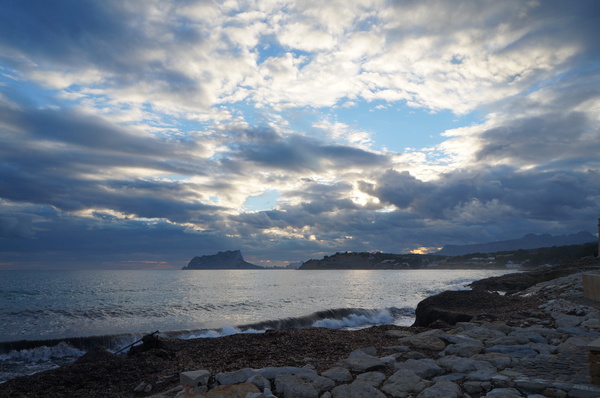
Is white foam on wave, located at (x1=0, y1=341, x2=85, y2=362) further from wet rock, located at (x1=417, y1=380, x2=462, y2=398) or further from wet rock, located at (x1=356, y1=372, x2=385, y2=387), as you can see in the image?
wet rock, located at (x1=417, y1=380, x2=462, y2=398)

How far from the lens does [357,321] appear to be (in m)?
21.0

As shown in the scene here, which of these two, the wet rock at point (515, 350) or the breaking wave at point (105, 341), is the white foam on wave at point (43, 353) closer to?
the breaking wave at point (105, 341)

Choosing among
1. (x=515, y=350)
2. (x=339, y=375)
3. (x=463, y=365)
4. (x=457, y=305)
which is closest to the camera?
(x=339, y=375)

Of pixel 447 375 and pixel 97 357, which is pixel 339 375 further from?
pixel 97 357

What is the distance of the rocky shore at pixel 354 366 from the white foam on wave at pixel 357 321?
283 inches

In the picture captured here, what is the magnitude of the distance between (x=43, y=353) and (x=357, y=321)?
14.6m

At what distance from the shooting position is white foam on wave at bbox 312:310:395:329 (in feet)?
65.3

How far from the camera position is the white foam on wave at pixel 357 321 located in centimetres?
1991

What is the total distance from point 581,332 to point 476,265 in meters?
196

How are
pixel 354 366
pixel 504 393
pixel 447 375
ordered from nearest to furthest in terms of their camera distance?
pixel 504 393 < pixel 447 375 < pixel 354 366

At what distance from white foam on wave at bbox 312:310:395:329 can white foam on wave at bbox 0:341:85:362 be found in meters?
10.9

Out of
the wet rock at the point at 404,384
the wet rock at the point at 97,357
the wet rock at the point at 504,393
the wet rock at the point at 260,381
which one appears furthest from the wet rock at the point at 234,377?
the wet rock at the point at 97,357

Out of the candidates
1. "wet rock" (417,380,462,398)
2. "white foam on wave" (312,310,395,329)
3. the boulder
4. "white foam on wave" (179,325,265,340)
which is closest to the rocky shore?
A: "wet rock" (417,380,462,398)

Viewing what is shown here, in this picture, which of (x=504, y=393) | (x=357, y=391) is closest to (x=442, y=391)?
(x=504, y=393)
